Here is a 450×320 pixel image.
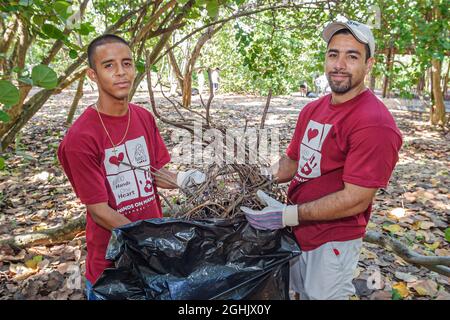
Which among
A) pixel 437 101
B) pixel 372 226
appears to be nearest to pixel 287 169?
pixel 372 226

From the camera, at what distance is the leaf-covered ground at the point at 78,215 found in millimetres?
2439

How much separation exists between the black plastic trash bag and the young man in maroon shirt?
0.77 feet

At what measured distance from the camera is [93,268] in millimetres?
1721

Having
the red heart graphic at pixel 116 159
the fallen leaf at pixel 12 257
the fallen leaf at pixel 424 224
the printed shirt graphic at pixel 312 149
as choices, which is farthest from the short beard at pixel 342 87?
the fallen leaf at pixel 12 257

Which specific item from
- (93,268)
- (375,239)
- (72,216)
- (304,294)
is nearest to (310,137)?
(304,294)

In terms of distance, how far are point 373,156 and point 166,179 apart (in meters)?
0.97

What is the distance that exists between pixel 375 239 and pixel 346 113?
152 cm

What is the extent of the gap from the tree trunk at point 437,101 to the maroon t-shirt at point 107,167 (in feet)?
26.9

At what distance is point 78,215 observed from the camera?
3424 millimetres

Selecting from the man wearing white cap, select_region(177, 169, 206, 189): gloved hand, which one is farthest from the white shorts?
select_region(177, 169, 206, 189): gloved hand

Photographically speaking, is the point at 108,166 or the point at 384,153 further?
the point at 108,166

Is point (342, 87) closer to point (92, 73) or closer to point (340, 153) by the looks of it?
point (340, 153)

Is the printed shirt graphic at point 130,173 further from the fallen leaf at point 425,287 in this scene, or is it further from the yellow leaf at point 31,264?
the fallen leaf at point 425,287

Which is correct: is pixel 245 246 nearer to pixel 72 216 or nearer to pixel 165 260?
pixel 165 260
